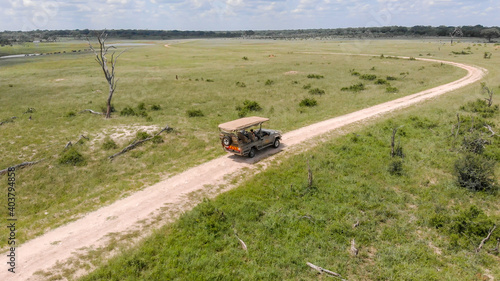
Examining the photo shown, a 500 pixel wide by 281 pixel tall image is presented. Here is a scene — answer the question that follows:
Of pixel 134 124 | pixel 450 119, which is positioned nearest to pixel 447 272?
pixel 450 119

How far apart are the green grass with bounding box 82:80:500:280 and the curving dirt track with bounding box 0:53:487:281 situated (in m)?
1.60

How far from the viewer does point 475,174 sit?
17.6 meters

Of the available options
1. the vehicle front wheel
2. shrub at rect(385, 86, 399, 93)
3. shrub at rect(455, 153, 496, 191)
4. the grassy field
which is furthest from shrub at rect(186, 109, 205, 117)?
shrub at rect(385, 86, 399, 93)

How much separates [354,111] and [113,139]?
25.5m

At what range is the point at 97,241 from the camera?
527 inches

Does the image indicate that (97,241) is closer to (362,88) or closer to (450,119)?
(450,119)

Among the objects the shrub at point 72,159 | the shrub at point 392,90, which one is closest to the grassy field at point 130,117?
the shrub at point 72,159

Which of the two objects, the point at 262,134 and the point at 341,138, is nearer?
the point at 262,134

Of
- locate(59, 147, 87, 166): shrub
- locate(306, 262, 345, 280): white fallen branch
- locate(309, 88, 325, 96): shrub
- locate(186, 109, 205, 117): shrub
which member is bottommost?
locate(306, 262, 345, 280): white fallen branch

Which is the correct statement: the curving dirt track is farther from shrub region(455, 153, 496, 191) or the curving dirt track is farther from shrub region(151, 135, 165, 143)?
shrub region(455, 153, 496, 191)

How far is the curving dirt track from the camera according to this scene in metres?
12.3

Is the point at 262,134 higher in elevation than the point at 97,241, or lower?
higher

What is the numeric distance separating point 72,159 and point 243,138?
41.9 ft

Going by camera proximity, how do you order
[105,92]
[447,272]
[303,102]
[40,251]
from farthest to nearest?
[105,92], [303,102], [40,251], [447,272]
